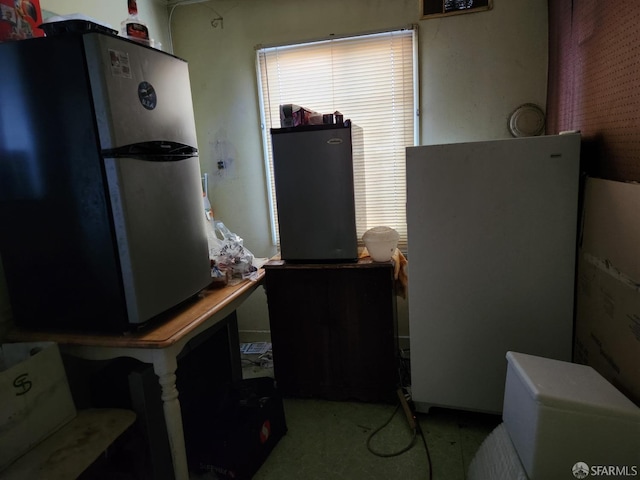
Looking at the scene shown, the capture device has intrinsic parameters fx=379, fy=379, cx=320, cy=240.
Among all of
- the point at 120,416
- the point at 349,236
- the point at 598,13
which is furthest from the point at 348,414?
the point at 598,13

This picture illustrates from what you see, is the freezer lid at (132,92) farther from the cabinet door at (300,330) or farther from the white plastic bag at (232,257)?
the cabinet door at (300,330)

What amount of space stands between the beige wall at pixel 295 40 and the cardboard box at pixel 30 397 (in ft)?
5.32

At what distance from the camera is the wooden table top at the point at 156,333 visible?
4.52 ft

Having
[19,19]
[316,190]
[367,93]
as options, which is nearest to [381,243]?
A: [316,190]

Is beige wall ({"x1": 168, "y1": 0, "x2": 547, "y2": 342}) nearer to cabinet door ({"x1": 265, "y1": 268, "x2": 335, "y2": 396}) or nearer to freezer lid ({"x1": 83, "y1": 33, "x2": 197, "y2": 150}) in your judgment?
cabinet door ({"x1": 265, "y1": 268, "x2": 335, "y2": 396})

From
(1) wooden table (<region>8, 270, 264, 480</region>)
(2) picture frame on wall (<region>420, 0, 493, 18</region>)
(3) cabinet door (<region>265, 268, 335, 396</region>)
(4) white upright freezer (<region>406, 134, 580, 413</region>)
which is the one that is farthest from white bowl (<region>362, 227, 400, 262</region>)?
(2) picture frame on wall (<region>420, 0, 493, 18</region>)

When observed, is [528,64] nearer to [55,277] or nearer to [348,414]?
[348,414]

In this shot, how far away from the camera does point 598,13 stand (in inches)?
60.7

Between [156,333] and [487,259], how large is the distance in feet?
4.85

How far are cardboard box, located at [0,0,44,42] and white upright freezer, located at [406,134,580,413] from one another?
1.74 m

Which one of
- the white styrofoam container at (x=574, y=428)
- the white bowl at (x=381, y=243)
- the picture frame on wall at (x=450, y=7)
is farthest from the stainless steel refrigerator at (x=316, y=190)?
the white styrofoam container at (x=574, y=428)

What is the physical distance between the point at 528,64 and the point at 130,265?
2.43 metres

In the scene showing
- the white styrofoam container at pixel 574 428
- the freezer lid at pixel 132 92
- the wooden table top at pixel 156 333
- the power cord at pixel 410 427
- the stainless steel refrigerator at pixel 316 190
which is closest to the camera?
the white styrofoam container at pixel 574 428

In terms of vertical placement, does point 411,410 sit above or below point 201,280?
below
